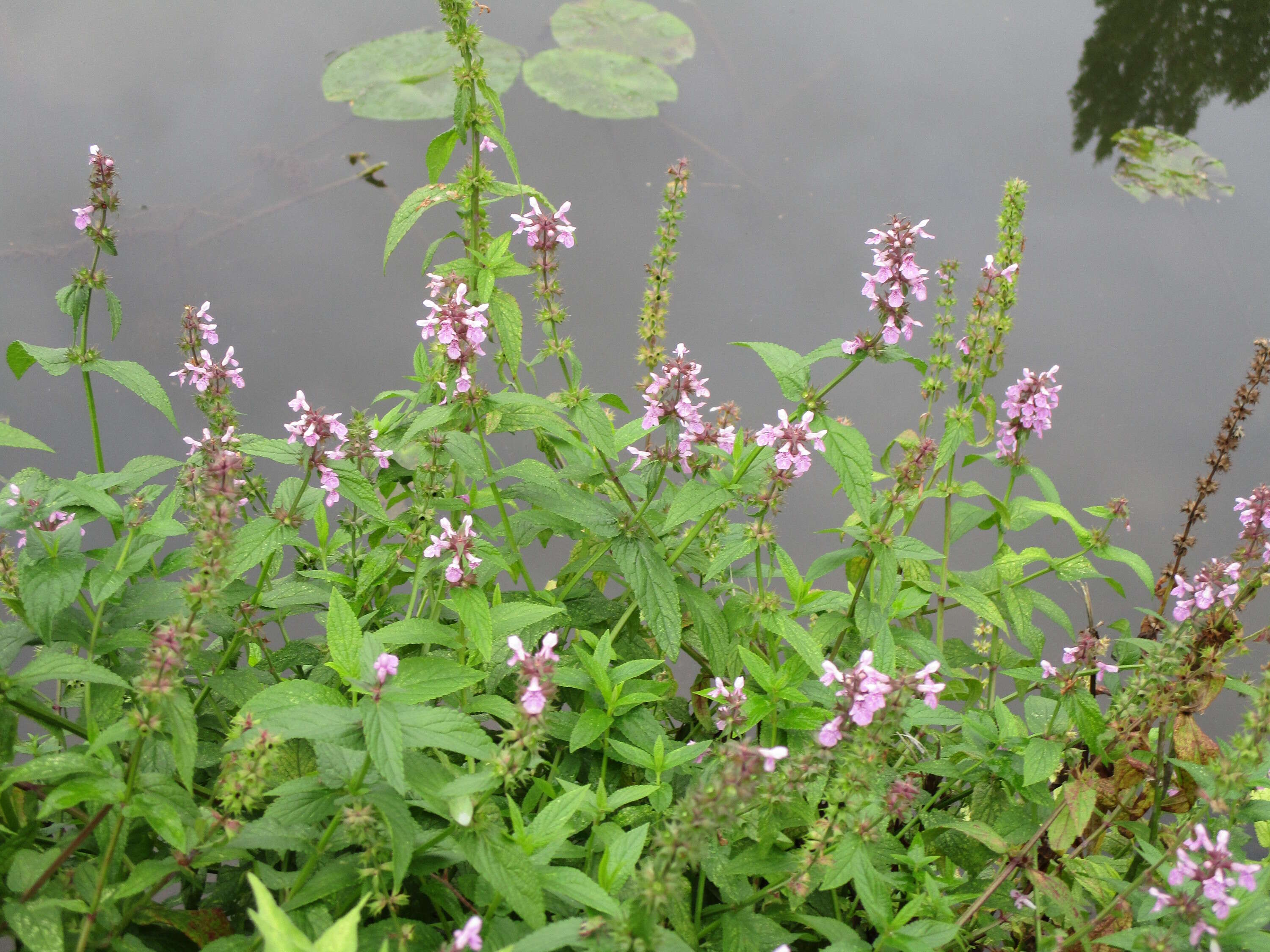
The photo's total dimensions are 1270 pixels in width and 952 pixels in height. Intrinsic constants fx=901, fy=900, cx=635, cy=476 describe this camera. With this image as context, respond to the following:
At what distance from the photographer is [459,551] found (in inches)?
84.9

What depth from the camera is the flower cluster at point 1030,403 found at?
2.91 m

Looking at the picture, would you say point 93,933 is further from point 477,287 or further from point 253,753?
point 477,287

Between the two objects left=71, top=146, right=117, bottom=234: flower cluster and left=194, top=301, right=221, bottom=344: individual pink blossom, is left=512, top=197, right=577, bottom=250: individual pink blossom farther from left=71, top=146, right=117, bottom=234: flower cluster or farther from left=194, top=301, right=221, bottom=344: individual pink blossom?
left=71, top=146, right=117, bottom=234: flower cluster

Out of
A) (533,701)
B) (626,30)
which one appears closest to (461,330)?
(533,701)

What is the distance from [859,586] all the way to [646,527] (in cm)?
62

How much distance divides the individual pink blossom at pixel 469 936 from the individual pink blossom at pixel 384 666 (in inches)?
17.8

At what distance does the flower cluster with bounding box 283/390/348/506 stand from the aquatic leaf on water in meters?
6.13

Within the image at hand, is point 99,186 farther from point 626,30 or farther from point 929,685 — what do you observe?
point 626,30

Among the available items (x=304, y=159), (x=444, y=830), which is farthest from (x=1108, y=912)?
(x=304, y=159)

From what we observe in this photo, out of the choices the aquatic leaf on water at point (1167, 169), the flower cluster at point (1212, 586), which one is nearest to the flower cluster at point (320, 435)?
the flower cluster at point (1212, 586)

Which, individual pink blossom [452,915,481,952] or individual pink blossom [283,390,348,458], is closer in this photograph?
individual pink blossom [452,915,481,952]

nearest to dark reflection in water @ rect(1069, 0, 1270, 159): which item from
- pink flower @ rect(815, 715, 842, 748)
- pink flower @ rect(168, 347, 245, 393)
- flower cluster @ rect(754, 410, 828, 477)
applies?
flower cluster @ rect(754, 410, 828, 477)

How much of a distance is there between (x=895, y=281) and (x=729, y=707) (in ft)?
4.01

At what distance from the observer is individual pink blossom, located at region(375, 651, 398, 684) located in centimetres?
167
